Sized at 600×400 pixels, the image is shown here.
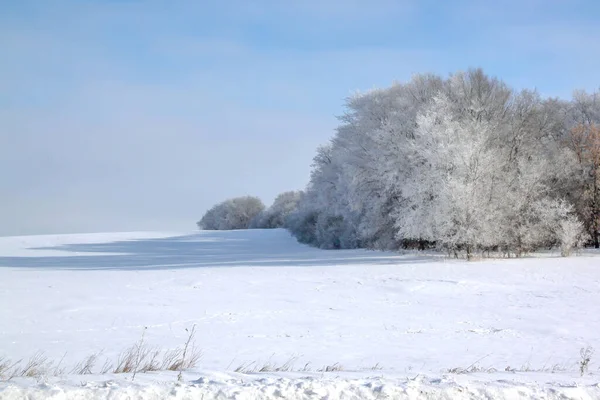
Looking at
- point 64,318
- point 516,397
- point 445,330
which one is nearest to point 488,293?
point 445,330

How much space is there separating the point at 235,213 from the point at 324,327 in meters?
94.2

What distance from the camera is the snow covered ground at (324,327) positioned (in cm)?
582

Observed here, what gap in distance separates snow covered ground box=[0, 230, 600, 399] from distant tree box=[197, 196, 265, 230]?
79886 mm

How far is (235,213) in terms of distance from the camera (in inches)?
4190

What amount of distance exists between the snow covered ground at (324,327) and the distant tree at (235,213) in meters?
79.9

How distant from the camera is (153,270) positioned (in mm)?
26859

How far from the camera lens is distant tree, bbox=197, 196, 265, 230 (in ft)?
349

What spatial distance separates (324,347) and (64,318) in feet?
21.8

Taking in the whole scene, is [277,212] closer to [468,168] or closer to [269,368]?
[468,168]

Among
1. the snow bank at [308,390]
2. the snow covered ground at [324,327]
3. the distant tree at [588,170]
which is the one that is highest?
the distant tree at [588,170]

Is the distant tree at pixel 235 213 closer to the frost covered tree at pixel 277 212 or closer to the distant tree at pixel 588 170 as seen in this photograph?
the frost covered tree at pixel 277 212

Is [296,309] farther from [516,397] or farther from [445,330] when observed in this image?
[516,397]

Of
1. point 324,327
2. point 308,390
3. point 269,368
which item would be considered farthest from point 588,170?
point 308,390

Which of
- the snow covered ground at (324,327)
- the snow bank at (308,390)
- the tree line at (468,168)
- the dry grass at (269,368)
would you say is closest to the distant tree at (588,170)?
the tree line at (468,168)
